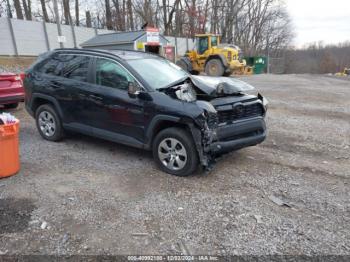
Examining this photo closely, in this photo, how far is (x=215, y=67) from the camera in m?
20.0

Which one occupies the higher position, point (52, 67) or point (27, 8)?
point (27, 8)

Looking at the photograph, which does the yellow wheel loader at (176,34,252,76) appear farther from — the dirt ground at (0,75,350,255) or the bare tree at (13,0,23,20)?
the bare tree at (13,0,23,20)

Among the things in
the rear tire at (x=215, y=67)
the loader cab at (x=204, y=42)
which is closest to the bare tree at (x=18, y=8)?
the loader cab at (x=204, y=42)

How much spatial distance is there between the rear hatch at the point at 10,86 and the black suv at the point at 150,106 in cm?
305

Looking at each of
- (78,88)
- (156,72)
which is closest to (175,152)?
(156,72)

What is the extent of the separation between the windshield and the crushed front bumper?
122cm

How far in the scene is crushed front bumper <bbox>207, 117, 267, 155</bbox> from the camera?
14.1 ft

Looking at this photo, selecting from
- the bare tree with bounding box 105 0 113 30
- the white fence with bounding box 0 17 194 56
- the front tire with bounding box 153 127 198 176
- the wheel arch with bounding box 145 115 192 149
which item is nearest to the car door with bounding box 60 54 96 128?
the wheel arch with bounding box 145 115 192 149

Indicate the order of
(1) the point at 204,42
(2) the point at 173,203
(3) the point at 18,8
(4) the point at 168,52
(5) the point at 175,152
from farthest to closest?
(3) the point at 18,8
(4) the point at 168,52
(1) the point at 204,42
(5) the point at 175,152
(2) the point at 173,203

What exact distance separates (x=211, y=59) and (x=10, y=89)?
47.1ft

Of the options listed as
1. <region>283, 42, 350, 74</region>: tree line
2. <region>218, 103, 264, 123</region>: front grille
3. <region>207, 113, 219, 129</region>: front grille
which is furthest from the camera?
<region>283, 42, 350, 74</region>: tree line

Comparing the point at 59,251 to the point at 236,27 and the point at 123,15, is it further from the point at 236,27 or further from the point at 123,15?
the point at 236,27

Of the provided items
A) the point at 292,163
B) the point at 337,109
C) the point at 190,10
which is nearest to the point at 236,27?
the point at 190,10

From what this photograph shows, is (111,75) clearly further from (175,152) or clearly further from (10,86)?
(10,86)
